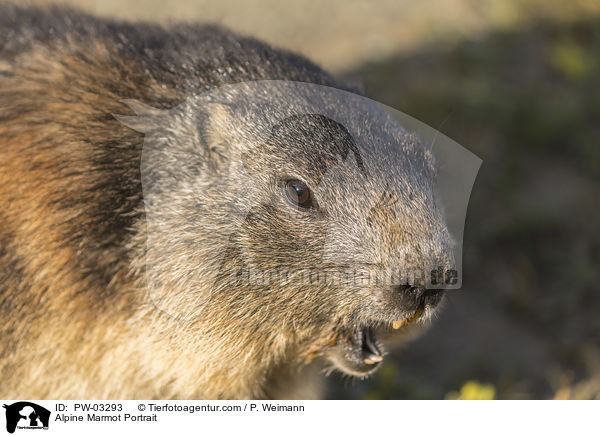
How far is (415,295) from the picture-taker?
11.6 feet

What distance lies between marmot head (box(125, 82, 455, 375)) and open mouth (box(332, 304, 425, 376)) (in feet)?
0.46

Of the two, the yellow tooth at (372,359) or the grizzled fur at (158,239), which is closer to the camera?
the grizzled fur at (158,239)

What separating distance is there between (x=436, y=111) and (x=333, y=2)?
3.29m

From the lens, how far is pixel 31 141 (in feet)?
13.0

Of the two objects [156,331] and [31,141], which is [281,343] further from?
[31,141]

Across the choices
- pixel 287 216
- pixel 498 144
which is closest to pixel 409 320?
pixel 287 216

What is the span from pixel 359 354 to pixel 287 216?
1.13 meters

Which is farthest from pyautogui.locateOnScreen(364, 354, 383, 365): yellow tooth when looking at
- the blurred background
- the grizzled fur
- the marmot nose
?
the blurred background

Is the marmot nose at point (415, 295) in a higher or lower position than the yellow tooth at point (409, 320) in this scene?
higher

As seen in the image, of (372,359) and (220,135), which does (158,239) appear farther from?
(372,359)
